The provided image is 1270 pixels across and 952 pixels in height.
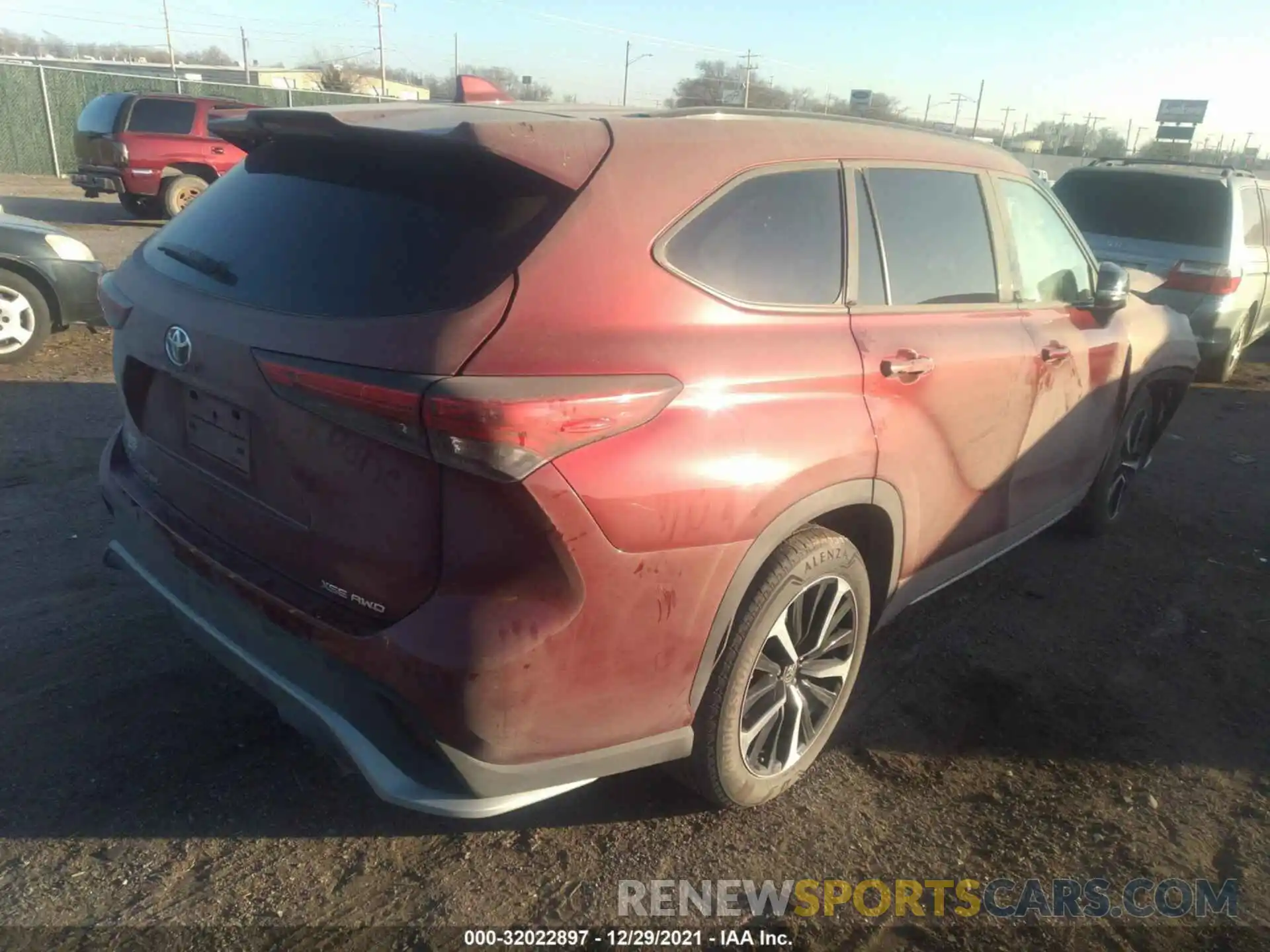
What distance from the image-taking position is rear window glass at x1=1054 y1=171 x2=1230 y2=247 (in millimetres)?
8422

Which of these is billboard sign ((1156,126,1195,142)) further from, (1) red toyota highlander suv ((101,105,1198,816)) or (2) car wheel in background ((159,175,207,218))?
(1) red toyota highlander suv ((101,105,1198,816))

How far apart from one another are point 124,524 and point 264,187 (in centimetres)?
111

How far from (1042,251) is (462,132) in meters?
2.84

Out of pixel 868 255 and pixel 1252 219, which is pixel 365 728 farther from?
pixel 1252 219

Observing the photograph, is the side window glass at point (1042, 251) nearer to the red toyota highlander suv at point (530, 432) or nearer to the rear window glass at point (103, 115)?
the red toyota highlander suv at point (530, 432)

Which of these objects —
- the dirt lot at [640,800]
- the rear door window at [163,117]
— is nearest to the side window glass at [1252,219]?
the dirt lot at [640,800]

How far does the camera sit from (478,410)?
1949 millimetres

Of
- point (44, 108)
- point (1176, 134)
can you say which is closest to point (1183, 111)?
point (1176, 134)

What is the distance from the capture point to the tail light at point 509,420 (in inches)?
77.0

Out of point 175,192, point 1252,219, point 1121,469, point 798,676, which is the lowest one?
point 175,192

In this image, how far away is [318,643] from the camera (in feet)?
→ 7.49

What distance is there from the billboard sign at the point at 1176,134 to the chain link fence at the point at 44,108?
138ft

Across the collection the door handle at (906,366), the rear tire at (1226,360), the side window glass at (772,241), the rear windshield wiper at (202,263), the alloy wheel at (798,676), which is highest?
the side window glass at (772,241)

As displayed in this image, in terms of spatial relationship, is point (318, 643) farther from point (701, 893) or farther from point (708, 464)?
point (701, 893)
